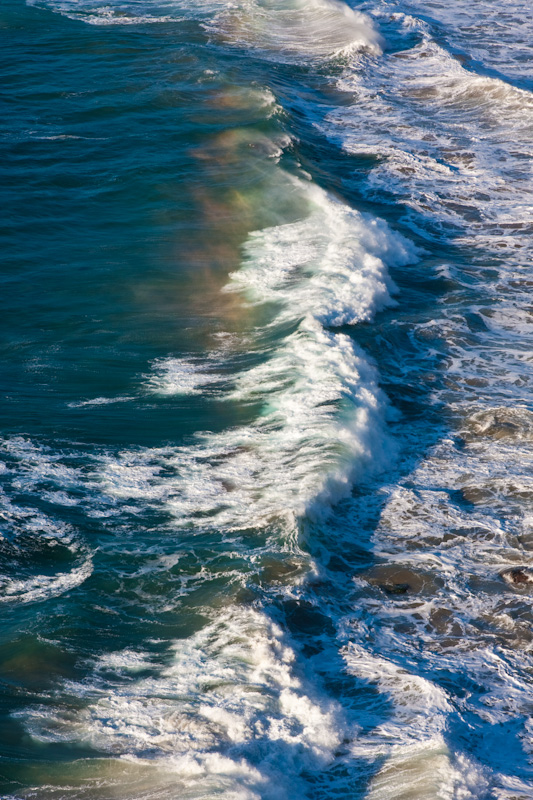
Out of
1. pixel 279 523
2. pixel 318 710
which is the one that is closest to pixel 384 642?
pixel 318 710

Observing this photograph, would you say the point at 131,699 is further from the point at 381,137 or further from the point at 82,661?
the point at 381,137

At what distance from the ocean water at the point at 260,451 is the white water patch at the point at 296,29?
5.31 m

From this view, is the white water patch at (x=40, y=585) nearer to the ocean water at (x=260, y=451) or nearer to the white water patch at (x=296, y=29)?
the ocean water at (x=260, y=451)

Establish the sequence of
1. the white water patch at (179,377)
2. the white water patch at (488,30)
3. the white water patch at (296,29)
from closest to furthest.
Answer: the white water patch at (179,377) < the white water patch at (488,30) < the white water patch at (296,29)

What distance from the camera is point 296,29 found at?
78.0 feet

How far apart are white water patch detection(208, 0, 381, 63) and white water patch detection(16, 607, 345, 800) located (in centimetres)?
1893

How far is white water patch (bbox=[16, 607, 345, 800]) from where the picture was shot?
4977 mm

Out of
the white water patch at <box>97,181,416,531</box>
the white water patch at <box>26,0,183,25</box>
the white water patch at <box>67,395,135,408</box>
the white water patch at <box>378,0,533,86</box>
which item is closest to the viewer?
the white water patch at <box>97,181,416,531</box>

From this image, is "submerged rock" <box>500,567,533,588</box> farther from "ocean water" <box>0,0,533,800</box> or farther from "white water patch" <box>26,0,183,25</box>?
"white water patch" <box>26,0,183,25</box>

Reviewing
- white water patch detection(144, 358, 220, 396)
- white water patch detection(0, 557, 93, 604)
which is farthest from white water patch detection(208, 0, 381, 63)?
white water patch detection(0, 557, 93, 604)

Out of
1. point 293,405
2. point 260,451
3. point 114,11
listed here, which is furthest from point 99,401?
point 114,11

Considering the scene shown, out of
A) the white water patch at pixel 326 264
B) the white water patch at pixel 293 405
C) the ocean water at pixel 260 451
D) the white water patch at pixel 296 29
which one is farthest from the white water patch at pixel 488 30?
the white water patch at pixel 293 405

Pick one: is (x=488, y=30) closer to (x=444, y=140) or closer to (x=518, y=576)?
(x=444, y=140)

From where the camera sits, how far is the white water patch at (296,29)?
22.0 metres
